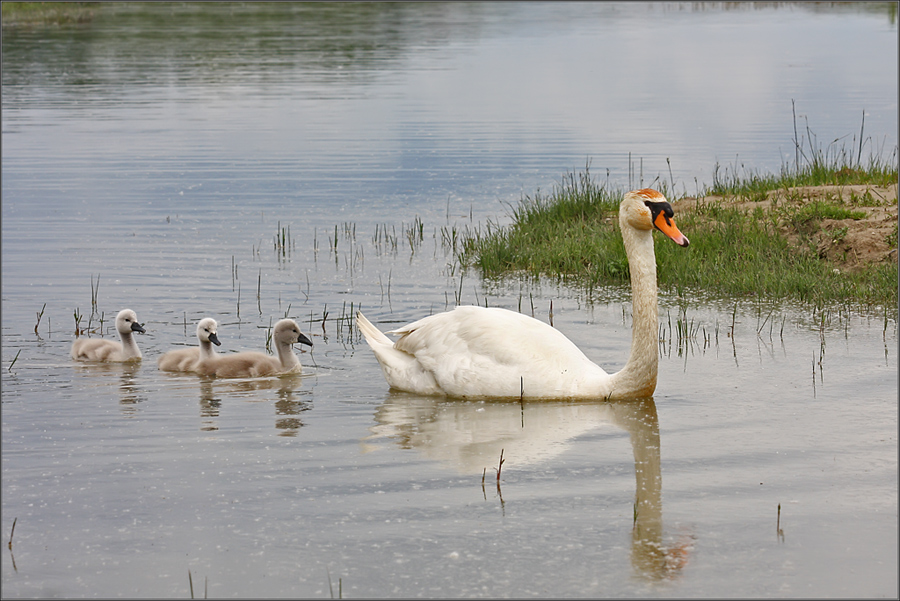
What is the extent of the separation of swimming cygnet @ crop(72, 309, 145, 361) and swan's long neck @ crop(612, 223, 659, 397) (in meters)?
4.09

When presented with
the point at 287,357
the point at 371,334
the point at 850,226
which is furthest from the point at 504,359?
the point at 850,226

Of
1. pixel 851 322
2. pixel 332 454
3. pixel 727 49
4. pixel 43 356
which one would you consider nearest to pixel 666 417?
pixel 332 454

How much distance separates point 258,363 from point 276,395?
0.64 meters

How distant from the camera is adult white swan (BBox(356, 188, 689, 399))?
813 centimetres

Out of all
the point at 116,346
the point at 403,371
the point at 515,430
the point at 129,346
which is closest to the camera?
the point at 515,430

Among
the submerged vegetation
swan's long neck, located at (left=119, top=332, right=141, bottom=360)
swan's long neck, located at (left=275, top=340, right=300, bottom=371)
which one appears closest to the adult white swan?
swan's long neck, located at (left=275, top=340, right=300, bottom=371)

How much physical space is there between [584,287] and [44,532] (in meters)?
7.10

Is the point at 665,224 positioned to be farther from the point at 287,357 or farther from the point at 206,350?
the point at 206,350

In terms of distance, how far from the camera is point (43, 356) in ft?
31.6

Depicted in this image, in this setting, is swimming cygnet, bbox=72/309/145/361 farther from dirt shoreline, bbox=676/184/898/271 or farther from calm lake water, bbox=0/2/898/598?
dirt shoreline, bbox=676/184/898/271

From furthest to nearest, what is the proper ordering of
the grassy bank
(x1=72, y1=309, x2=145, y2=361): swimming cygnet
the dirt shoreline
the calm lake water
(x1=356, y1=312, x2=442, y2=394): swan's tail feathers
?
the dirt shoreline → the grassy bank → (x1=72, y1=309, x2=145, y2=361): swimming cygnet → (x1=356, y1=312, x2=442, y2=394): swan's tail feathers → the calm lake water

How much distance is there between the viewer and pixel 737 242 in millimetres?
12297

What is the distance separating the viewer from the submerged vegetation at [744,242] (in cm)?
1127

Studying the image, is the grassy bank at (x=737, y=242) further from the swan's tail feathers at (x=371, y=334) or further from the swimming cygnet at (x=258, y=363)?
the swimming cygnet at (x=258, y=363)
